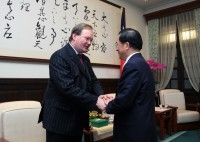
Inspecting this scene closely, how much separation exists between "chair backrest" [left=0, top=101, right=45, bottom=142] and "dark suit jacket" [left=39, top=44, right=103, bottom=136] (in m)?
0.49

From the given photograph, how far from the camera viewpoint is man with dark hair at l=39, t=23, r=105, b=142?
1488 mm

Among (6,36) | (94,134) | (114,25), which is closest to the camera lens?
(94,134)

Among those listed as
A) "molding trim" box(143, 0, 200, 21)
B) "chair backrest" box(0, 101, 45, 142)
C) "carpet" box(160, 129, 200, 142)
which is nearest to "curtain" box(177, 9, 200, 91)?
"molding trim" box(143, 0, 200, 21)

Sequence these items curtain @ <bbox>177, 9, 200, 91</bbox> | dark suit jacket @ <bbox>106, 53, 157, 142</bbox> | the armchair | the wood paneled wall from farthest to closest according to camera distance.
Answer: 1. curtain @ <bbox>177, 9, 200, 91</bbox>
2. the armchair
3. the wood paneled wall
4. dark suit jacket @ <bbox>106, 53, 157, 142</bbox>

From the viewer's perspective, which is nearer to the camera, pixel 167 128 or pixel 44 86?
pixel 44 86

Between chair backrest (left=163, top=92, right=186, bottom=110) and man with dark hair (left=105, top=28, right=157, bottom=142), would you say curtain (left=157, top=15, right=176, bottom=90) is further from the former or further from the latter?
man with dark hair (left=105, top=28, right=157, bottom=142)

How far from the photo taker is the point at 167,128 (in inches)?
157

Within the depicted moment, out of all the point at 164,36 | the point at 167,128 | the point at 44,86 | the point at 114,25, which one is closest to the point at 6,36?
the point at 44,86

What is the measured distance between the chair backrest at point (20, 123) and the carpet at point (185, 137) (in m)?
2.43

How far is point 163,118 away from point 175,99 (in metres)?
0.96

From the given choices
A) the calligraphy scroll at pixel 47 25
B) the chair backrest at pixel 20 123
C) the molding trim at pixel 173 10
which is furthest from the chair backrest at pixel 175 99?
the chair backrest at pixel 20 123

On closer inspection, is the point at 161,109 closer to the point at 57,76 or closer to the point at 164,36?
the point at 164,36

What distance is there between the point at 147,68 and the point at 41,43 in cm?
207

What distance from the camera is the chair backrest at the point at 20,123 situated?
1.84 m
